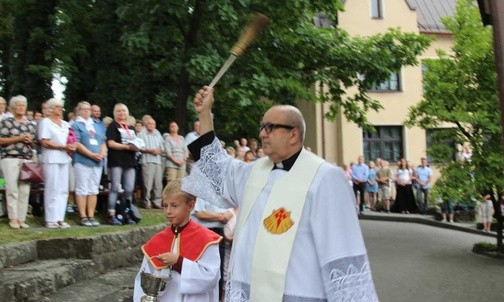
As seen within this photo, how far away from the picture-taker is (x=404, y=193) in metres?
23.6

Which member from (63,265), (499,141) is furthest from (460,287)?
(63,265)

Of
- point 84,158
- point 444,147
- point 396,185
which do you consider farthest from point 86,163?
point 396,185

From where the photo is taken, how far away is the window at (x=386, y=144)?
32156 millimetres

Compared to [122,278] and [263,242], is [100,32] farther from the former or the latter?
[263,242]

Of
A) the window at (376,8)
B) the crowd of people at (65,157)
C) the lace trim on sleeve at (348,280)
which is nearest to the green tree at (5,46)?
the crowd of people at (65,157)

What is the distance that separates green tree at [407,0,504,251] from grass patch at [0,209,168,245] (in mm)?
7808

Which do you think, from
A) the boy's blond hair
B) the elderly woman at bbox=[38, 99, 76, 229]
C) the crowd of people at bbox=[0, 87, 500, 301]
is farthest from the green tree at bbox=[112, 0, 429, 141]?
the crowd of people at bbox=[0, 87, 500, 301]

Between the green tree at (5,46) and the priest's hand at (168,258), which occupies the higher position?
the green tree at (5,46)

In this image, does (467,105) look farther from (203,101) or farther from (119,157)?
(203,101)

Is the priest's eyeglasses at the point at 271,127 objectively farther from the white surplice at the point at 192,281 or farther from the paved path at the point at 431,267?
the paved path at the point at 431,267

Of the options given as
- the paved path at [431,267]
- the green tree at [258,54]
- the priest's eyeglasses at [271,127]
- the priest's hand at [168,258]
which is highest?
the green tree at [258,54]

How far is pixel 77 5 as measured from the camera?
688 inches

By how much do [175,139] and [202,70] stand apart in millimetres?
1880

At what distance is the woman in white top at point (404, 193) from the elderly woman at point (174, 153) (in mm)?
12684
